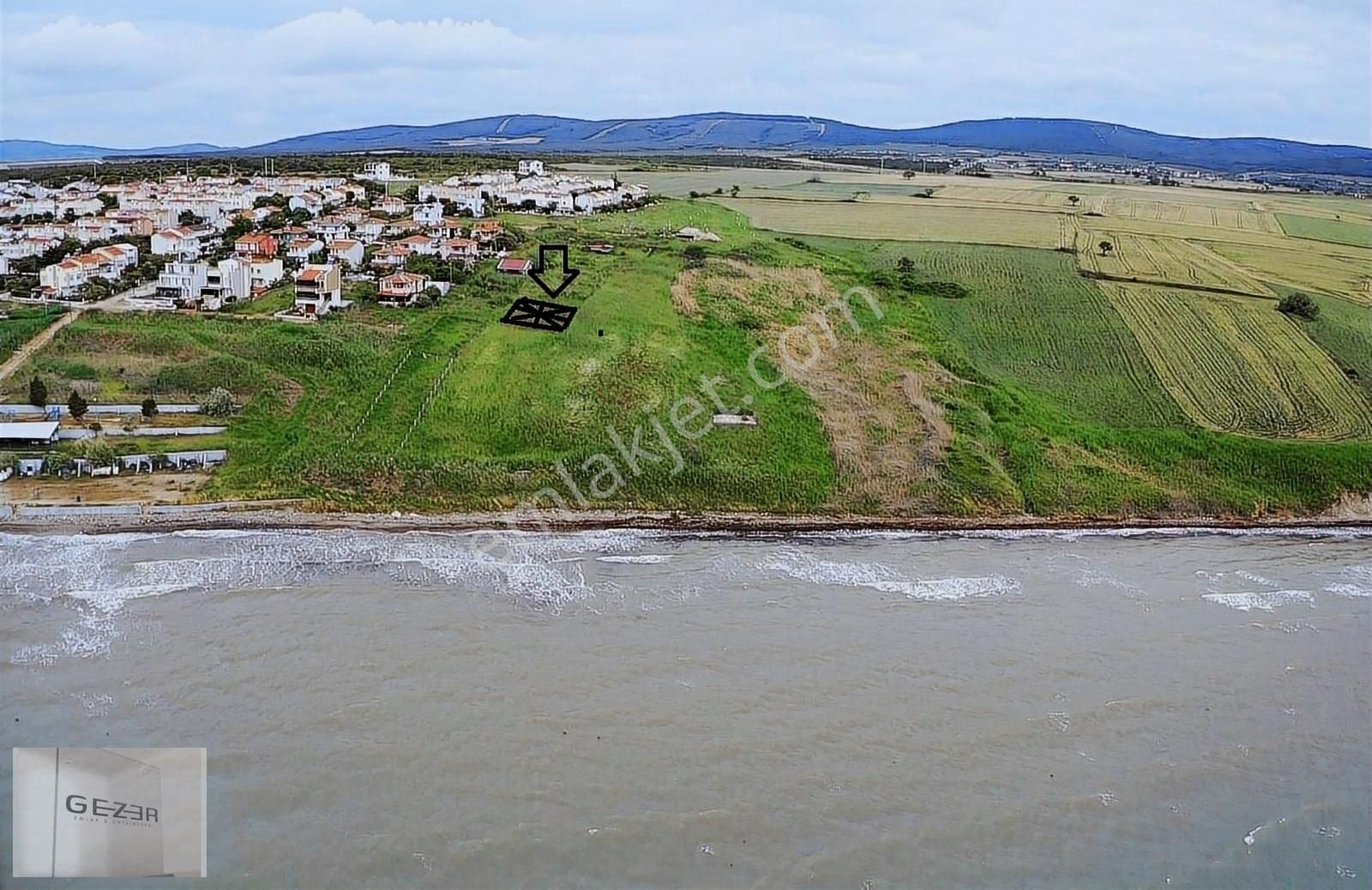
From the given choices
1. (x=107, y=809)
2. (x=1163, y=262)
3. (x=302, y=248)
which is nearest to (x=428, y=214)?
(x=302, y=248)

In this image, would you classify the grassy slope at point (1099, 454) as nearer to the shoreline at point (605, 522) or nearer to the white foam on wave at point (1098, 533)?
the shoreline at point (605, 522)

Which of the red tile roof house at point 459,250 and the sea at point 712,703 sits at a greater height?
the red tile roof house at point 459,250

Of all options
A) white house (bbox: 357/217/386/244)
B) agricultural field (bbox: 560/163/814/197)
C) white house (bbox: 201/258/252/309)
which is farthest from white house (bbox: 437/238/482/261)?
agricultural field (bbox: 560/163/814/197)

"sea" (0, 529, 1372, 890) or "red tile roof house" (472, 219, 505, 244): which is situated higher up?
"red tile roof house" (472, 219, 505, 244)

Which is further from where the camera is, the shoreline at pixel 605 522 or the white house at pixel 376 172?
the white house at pixel 376 172

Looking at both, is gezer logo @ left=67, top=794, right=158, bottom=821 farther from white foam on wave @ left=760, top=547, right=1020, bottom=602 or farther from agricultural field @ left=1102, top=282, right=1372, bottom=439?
agricultural field @ left=1102, top=282, right=1372, bottom=439

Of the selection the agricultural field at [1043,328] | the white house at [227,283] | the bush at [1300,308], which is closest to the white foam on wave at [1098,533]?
the agricultural field at [1043,328]
